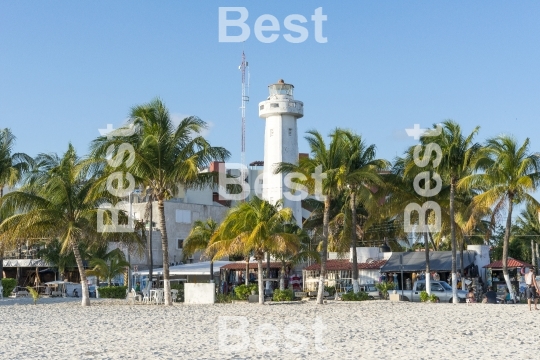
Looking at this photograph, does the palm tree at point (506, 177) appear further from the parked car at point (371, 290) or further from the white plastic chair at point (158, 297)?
the white plastic chair at point (158, 297)

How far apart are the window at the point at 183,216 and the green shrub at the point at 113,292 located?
22.1 m

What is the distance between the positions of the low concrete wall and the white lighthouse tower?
21.4 m

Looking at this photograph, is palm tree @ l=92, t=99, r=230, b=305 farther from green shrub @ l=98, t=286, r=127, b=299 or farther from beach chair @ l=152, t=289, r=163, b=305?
green shrub @ l=98, t=286, r=127, b=299

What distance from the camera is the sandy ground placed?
13.3 meters

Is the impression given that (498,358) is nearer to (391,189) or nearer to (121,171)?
(121,171)

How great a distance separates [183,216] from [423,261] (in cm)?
2531

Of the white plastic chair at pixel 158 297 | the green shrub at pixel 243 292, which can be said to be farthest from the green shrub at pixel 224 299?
the white plastic chair at pixel 158 297

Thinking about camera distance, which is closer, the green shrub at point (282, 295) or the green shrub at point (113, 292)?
the green shrub at point (282, 295)

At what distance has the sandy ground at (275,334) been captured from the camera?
13.3 metres

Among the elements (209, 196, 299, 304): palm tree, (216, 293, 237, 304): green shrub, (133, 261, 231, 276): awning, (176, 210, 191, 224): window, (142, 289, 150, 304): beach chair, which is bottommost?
(216, 293, 237, 304): green shrub

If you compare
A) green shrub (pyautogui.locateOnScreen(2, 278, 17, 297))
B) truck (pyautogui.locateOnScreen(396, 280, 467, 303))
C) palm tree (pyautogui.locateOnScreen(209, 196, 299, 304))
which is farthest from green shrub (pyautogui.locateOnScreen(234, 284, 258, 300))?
green shrub (pyautogui.locateOnScreen(2, 278, 17, 297))

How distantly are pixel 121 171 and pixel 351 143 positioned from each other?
9.86m

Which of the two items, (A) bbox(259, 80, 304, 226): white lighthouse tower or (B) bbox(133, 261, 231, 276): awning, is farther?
(A) bbox(259, 80, 304, 226): white lighthouse tower

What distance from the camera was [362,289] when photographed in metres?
36.3
